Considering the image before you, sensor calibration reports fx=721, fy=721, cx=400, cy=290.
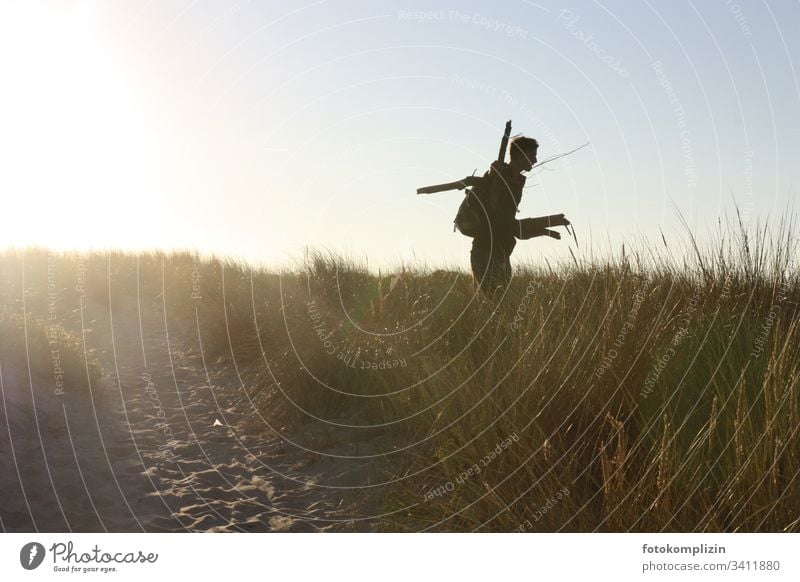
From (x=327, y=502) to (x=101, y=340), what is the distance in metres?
7.19

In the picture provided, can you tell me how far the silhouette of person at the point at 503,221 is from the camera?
716 centimetres

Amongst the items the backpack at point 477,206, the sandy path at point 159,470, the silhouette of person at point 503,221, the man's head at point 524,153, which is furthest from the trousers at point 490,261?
the sandy path at point 159,470

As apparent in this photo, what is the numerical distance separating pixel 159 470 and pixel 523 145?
4.50 metres

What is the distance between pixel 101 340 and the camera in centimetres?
1083

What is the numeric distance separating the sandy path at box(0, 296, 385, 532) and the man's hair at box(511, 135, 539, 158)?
340 cm

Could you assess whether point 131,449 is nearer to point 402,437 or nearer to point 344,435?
point 344,435

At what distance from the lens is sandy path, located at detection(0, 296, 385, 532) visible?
15.0 feet

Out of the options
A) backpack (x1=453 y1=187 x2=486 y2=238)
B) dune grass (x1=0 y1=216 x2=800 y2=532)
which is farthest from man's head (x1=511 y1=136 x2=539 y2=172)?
dune grass (x1=0 y1=216 x2=800 y2=532)

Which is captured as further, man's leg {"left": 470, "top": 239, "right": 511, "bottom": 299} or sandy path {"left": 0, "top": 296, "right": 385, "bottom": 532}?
man's leg {"left": 470, "top": 239, "right": 511, "bottom": 299}

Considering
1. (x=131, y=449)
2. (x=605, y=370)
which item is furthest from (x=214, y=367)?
(x=605, y=370)

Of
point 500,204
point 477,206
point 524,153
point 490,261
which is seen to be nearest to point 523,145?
point 524,153
